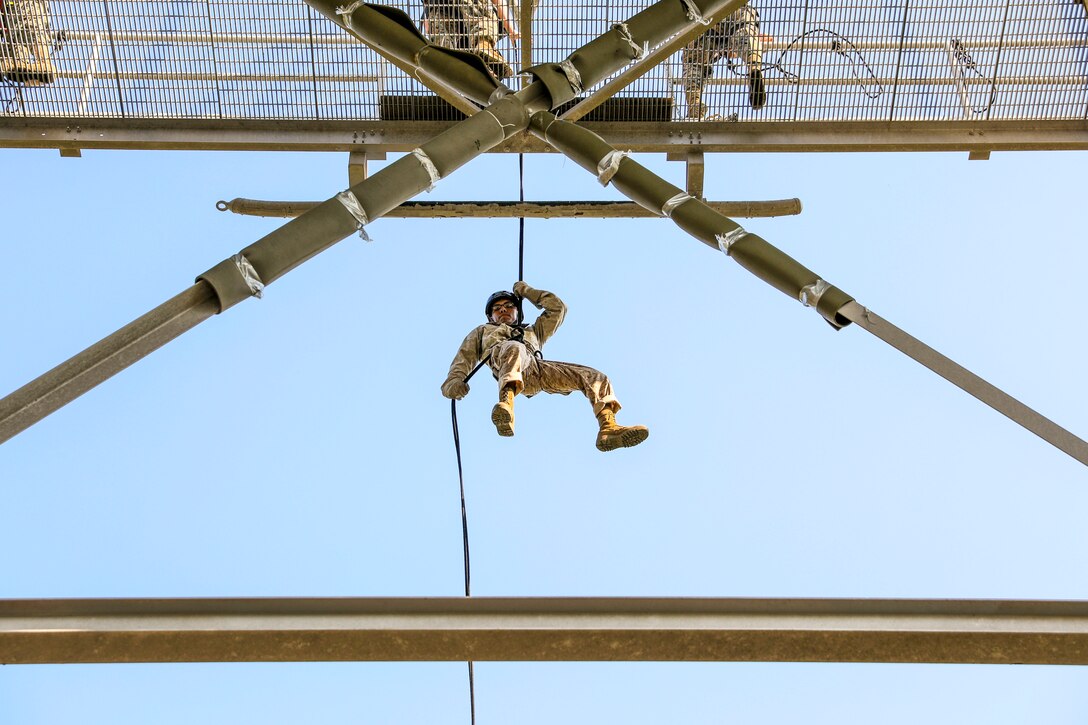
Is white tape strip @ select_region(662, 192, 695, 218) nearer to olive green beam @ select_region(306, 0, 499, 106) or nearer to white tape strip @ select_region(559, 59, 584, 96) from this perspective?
white tape strip @ select_region(559, 59, 584, 96)

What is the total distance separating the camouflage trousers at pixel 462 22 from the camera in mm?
9625

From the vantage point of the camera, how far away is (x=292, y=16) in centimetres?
968

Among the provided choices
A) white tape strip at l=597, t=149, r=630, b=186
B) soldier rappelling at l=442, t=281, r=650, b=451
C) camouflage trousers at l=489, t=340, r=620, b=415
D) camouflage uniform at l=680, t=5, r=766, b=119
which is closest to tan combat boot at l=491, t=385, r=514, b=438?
soldier rappelling at l=442, t=281, r=650, b=451

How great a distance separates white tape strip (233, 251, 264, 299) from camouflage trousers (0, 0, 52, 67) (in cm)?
464

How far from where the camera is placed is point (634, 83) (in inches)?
392

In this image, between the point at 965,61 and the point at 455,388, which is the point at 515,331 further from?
the point at 965,61

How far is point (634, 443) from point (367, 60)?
364 cm

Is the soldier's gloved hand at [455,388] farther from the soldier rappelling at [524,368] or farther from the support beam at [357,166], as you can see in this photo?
the support beam at [357,166]

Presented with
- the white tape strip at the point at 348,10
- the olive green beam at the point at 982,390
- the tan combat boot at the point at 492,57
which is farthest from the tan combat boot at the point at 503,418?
the olive green beam at the point at 982,390

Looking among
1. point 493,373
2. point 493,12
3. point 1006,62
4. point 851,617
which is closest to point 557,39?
point 493,12

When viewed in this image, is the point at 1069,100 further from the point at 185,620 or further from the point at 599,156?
the point at 185,620

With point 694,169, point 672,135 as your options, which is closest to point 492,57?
point 672,135

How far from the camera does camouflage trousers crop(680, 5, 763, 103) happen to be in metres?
9.77

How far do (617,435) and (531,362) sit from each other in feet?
3.94
